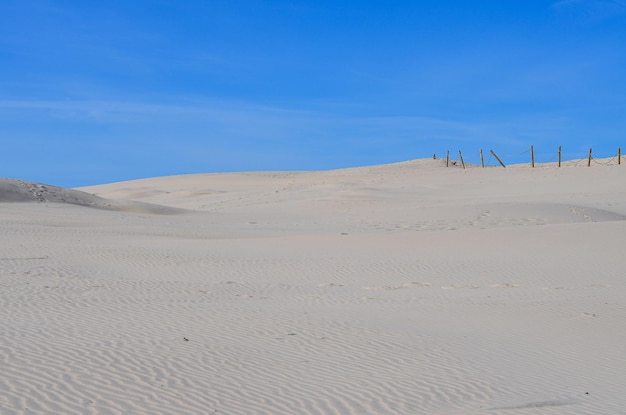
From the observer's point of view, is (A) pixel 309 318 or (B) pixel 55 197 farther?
(B) pixel 55 197

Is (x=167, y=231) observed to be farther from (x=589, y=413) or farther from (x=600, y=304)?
(x=589, y=413)

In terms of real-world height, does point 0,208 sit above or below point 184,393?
above

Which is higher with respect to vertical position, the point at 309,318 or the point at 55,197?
the point at 55,197

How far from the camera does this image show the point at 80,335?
27.5 ft

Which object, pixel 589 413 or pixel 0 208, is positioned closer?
pixel 589 413

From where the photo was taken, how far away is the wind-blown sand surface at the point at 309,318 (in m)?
6.42

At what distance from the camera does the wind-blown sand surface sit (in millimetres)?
6418

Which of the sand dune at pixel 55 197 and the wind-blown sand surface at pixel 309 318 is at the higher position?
the sand dune at pixel 55 197

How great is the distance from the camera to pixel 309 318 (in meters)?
10.0

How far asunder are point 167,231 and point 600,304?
1527cm

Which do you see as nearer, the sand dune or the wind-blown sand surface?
the wind-blown sand surface

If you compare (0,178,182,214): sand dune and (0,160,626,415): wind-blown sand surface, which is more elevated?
(0,178,182,214): sand dune

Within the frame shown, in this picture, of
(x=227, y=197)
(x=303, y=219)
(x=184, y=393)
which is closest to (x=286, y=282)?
(x=184, y=393)

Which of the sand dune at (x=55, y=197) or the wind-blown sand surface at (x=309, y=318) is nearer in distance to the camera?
the wind-blown sand surface at (x=309, y=318)
